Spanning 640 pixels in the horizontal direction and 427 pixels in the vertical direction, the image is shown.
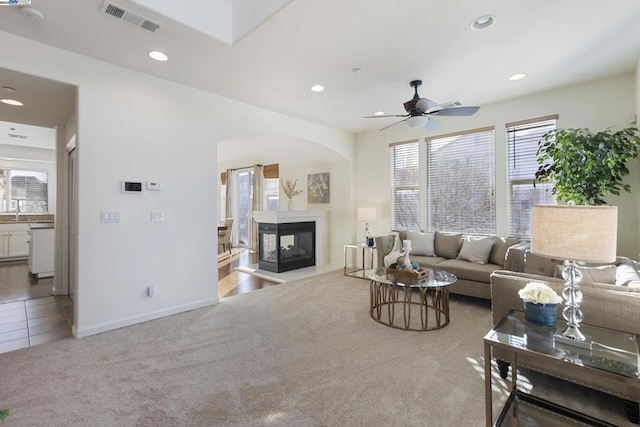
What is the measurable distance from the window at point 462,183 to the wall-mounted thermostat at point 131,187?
14.6 feet

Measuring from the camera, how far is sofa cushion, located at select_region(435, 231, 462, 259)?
4711 millimetres

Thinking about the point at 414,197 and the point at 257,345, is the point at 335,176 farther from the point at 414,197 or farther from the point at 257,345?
the point at 257,345

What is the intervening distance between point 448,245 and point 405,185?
57.9 inches

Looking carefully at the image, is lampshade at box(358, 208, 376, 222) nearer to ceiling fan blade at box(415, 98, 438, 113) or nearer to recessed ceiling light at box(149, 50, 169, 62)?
ceiling fan blade at box(415, 98, 438, 113)

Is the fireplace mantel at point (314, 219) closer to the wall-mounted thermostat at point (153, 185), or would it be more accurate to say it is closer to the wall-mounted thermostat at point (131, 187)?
the wall-mounted thermostat at point (153, 185)

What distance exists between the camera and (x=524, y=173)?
4453 millimetres

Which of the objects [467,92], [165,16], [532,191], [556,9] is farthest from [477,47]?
[165,16]

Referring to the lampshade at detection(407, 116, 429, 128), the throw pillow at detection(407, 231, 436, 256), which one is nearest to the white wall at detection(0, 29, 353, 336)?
the lampshade at detection(407, 116, 429, 128)

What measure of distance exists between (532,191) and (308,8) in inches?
157

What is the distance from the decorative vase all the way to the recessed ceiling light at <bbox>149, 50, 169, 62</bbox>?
151 inches

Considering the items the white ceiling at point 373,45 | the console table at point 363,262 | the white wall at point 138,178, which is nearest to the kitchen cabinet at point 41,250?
the white wall at point 138,178

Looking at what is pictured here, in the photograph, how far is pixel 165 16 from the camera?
2.43 m

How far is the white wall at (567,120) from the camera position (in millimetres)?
3688

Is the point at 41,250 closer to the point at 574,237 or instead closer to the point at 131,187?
the point at 131,187
